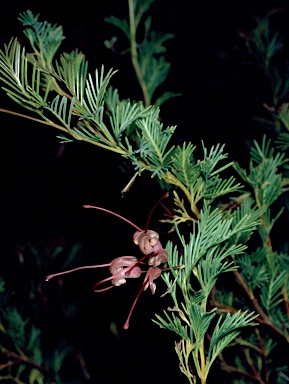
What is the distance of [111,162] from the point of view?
2.27 ft

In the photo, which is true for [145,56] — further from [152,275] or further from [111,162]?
[152,275]

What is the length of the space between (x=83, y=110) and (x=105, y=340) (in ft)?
1.97

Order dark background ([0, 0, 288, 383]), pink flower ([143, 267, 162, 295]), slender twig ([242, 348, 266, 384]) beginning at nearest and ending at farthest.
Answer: pink flower ([143, 267, 162, 295]), slender twig ([242, 348, 266, 384]), dark background ([0, 0, 288, 383])

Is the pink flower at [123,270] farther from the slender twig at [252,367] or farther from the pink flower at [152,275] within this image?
the slender twig at [252,367]

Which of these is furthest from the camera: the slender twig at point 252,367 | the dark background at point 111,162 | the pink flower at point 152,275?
the dark background at point 111,162

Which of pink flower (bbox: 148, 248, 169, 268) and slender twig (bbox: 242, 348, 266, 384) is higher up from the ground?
pink flower (bbox: 148, 248, 169, 268)

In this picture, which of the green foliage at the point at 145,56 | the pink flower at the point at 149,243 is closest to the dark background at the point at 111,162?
the green foliage at the point at 145,56

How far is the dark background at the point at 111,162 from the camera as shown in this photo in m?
0.73

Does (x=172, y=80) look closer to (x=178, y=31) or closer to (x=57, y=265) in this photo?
(x=178, y=31)

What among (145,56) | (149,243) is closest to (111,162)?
(145,56)

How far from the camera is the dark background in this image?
730 millimetres

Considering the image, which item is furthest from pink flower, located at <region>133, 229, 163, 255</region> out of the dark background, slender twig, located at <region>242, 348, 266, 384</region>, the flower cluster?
slender twig, located at <region>242, 348, 266, 384</region>

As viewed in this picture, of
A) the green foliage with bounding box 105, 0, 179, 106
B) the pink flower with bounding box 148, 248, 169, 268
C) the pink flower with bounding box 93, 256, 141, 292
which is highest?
the green foliage with bounding box 105, 0, 179, 106

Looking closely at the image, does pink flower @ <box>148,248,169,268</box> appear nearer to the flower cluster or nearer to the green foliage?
the flower cluster
